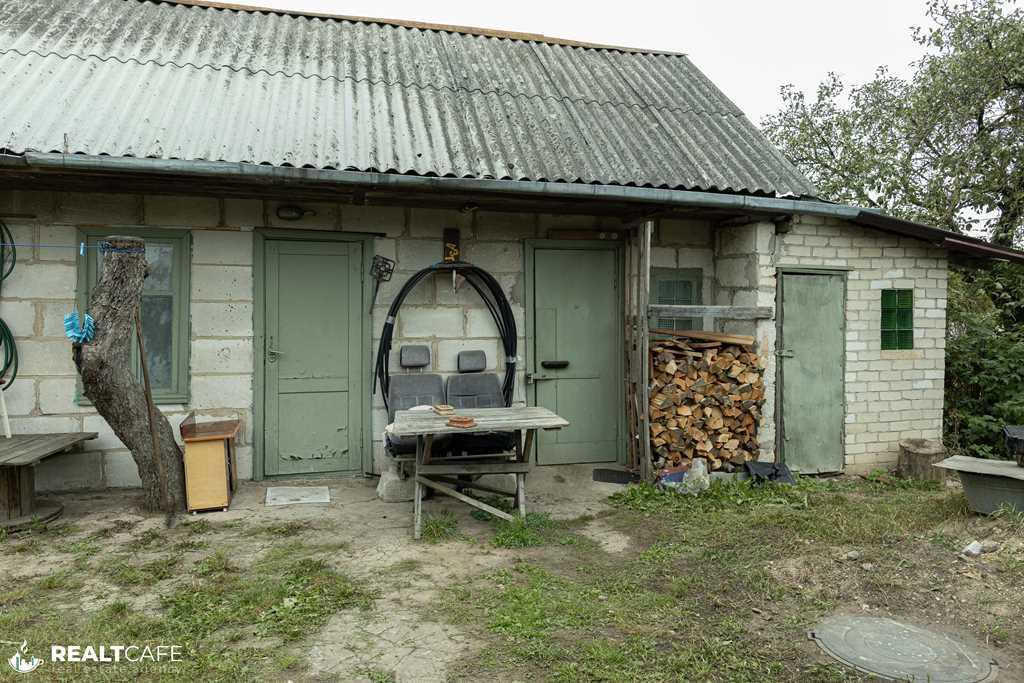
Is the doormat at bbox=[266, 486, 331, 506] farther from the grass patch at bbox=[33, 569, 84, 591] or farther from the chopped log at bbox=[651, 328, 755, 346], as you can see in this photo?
the chopped log at bbox=[651, 328, 755, 346]

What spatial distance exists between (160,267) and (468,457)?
3.02m

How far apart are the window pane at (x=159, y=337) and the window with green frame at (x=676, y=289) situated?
438 cm

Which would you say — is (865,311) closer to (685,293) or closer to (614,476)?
(685,293)

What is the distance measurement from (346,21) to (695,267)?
514 cm

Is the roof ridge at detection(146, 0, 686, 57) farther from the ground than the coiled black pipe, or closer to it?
farther from the ground

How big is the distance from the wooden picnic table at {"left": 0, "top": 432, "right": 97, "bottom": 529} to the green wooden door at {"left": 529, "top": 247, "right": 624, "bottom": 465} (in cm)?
383

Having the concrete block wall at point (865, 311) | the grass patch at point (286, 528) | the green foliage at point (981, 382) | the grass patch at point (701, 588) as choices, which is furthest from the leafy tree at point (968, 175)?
the grass patch at point (286, 528)

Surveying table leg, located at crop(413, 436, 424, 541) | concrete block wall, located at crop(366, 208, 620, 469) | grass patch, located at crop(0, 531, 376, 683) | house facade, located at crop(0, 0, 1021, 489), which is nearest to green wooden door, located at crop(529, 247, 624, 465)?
house facade, located at crop(0, 0, 1021, 489)

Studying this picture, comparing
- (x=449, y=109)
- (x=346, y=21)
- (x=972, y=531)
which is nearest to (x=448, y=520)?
(x=972, y=531)

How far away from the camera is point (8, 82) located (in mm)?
5547

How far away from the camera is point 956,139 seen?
10938mm

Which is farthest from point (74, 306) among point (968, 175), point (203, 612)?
point (968, 175)

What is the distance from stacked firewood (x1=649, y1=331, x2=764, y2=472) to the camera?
6047 millimetres

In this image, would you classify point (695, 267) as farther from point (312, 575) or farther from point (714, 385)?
point (312, 575)
